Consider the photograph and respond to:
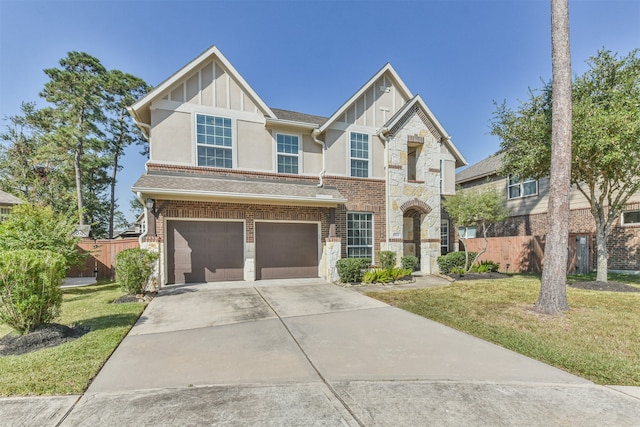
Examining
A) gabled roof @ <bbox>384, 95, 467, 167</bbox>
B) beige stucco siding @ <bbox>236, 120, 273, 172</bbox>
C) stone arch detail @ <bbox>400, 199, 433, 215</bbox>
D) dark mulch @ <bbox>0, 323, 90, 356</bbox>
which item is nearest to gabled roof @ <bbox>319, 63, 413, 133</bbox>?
gabled roof @ <bbox>384, 95, 467, 167</bbox>

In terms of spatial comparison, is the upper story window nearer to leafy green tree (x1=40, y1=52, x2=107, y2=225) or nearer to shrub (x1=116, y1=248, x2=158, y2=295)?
shrub (x1=116, y1=248, x2=158, y2=295)

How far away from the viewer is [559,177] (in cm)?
689

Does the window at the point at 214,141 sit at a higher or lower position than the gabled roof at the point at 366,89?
lower

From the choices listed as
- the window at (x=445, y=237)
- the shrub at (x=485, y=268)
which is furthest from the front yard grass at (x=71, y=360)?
the window at (x=445, y=237)

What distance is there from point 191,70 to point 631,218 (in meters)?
19.6

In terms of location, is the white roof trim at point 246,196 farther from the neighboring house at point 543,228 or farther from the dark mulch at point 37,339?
the neighboring house at point 543,228

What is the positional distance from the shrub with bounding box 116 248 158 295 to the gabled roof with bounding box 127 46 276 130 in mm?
5308

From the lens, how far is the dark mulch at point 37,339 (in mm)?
4508

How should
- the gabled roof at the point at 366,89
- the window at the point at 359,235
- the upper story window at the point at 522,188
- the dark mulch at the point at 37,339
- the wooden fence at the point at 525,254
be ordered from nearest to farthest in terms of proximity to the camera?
the dark mulch at the point at 37,339 < the gabled roof at the point at 366,89 < the window at the point at 359,235 < the wooden fence at the point at 525,254 < the upper story window at the point at 522,188

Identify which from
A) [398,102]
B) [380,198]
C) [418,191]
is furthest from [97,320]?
[398,102]

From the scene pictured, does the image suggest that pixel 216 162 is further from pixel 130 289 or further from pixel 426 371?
pixel 426 371

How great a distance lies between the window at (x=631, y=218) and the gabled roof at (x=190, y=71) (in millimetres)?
16216

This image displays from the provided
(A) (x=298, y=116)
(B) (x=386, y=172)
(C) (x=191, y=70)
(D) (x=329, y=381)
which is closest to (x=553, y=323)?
(D) (x=329, y=381)

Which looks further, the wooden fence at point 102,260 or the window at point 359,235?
the wooden fence at point 102,260
